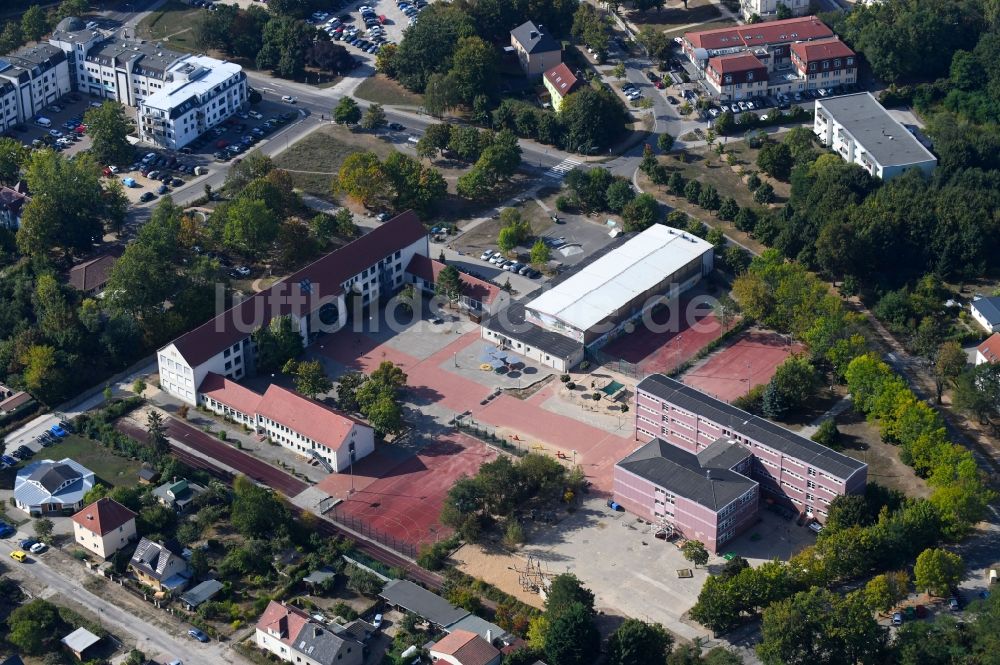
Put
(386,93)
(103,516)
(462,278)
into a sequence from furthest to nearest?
1. (386,93)
2. (462,278)
3. (103,516)

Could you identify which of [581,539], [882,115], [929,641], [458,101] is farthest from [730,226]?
[929,641]

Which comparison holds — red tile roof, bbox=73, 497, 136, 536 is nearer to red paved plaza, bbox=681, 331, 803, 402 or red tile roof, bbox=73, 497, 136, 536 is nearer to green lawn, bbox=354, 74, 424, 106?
red paved plaza, bbox=681, 331, 803, 402

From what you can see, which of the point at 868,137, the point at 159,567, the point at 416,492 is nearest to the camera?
the point at 159,567

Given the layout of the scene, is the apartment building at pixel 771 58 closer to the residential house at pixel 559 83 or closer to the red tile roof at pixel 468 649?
the residential house at pixel 559 83

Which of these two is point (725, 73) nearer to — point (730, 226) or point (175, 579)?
point (730, 226)

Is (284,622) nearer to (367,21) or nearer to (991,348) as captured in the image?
(991,348)

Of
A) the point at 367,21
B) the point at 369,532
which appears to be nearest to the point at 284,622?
the point at 369,532

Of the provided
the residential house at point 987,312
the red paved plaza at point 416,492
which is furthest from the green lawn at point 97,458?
the residential house at point 987,312
